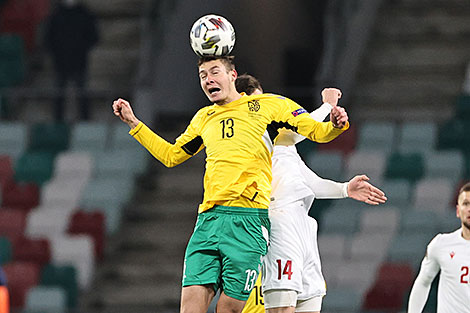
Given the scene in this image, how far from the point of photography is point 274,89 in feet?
Result: 41.9

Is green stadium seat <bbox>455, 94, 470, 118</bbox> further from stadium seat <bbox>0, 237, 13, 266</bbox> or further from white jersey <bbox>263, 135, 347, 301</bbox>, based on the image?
white jersey <bbox>263, 135, 347, 301</bbox>

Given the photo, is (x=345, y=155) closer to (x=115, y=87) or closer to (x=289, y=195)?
(x=115, y=87)

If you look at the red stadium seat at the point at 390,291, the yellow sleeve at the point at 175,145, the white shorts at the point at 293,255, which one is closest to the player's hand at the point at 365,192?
the white shorts at the point at 293,255

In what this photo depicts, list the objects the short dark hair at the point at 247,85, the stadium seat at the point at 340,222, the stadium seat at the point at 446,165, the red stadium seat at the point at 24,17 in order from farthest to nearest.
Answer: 1. the red stadium seat at the point at 24,17
2. the stadium seat at the point at 446,165
3. the stadium seat at the point at 340,222
4. the short dark hair at the point at 247,85

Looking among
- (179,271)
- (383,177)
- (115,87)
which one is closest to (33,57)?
(115,87)

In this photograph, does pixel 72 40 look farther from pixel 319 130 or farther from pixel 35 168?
pixel 319 130

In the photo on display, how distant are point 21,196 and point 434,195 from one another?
15.4ft

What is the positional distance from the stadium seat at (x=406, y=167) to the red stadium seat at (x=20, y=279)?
12.8 feet

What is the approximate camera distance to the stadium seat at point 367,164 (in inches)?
439

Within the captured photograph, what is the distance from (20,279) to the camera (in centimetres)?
1086

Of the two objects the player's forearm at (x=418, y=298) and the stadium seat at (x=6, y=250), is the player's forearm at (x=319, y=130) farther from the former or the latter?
the stadium seat at (x=6, y=250)

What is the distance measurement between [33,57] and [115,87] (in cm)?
151

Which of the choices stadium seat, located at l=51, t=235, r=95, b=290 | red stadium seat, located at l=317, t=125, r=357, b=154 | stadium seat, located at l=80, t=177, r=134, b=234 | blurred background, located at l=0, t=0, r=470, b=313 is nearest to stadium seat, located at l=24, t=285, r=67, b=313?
blurred background, located at l=0, t=0, r=470, b=313

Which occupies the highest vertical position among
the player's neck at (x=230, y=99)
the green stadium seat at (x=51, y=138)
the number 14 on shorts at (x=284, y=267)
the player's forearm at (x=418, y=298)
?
the player's neck at (x=230, y=99)
